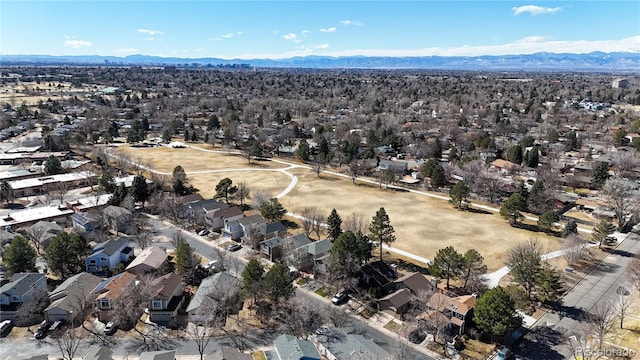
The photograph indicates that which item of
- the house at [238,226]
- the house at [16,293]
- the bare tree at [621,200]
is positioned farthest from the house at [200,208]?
the bare tree at [621,200]

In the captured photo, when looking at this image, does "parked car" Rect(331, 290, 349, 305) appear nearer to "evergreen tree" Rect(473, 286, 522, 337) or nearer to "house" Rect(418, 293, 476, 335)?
"house" Rect(418, 293, 476, 335)

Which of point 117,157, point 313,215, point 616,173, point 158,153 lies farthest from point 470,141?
point 117,157

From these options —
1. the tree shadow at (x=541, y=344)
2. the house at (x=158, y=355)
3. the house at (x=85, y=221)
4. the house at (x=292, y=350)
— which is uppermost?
the house at (x=85, y=221)

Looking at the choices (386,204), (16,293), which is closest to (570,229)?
(386,204)

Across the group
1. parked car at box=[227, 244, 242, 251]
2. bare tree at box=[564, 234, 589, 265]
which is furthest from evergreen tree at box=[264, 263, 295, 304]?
bare tree at box=[564, 234, 589, 265]

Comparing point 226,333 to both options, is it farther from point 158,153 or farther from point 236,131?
point 236,131

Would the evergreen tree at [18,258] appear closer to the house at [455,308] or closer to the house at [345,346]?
the house at [345,346]

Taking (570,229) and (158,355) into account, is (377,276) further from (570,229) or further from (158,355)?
(570,229)
